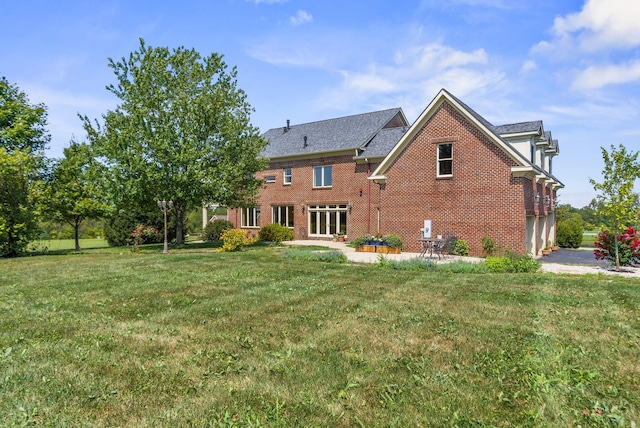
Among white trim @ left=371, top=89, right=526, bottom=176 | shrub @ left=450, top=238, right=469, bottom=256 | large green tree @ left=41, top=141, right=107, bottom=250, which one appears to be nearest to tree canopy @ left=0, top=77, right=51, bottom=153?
large green tree @ left=41, top=141, right=107, bottom=250

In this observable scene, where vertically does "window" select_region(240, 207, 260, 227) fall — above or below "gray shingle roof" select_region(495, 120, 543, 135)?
below

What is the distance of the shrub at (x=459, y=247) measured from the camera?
17.9 m

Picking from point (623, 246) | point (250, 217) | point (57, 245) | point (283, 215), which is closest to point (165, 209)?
point (283, 215)

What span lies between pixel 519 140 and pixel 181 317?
19.8 meters

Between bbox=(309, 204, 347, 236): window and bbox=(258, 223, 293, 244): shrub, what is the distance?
Result: 1.78 meters

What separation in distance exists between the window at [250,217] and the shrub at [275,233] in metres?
3.99

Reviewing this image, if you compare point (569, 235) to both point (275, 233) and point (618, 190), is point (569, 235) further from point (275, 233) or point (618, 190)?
point (275, 233)

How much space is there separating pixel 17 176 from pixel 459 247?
23713mm

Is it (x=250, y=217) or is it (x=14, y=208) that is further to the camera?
(x=250, y=217)

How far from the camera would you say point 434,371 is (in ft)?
14.1

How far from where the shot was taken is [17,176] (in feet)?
66.0

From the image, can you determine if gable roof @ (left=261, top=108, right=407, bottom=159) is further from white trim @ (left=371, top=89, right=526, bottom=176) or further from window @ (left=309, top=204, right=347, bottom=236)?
white trim @ (left=371, top=89, right=526, bottom=176)

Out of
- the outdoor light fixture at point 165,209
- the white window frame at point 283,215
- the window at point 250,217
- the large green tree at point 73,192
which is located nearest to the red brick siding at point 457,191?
the white window frame at point 283,215

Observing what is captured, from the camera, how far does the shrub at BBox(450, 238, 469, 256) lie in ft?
58.6
